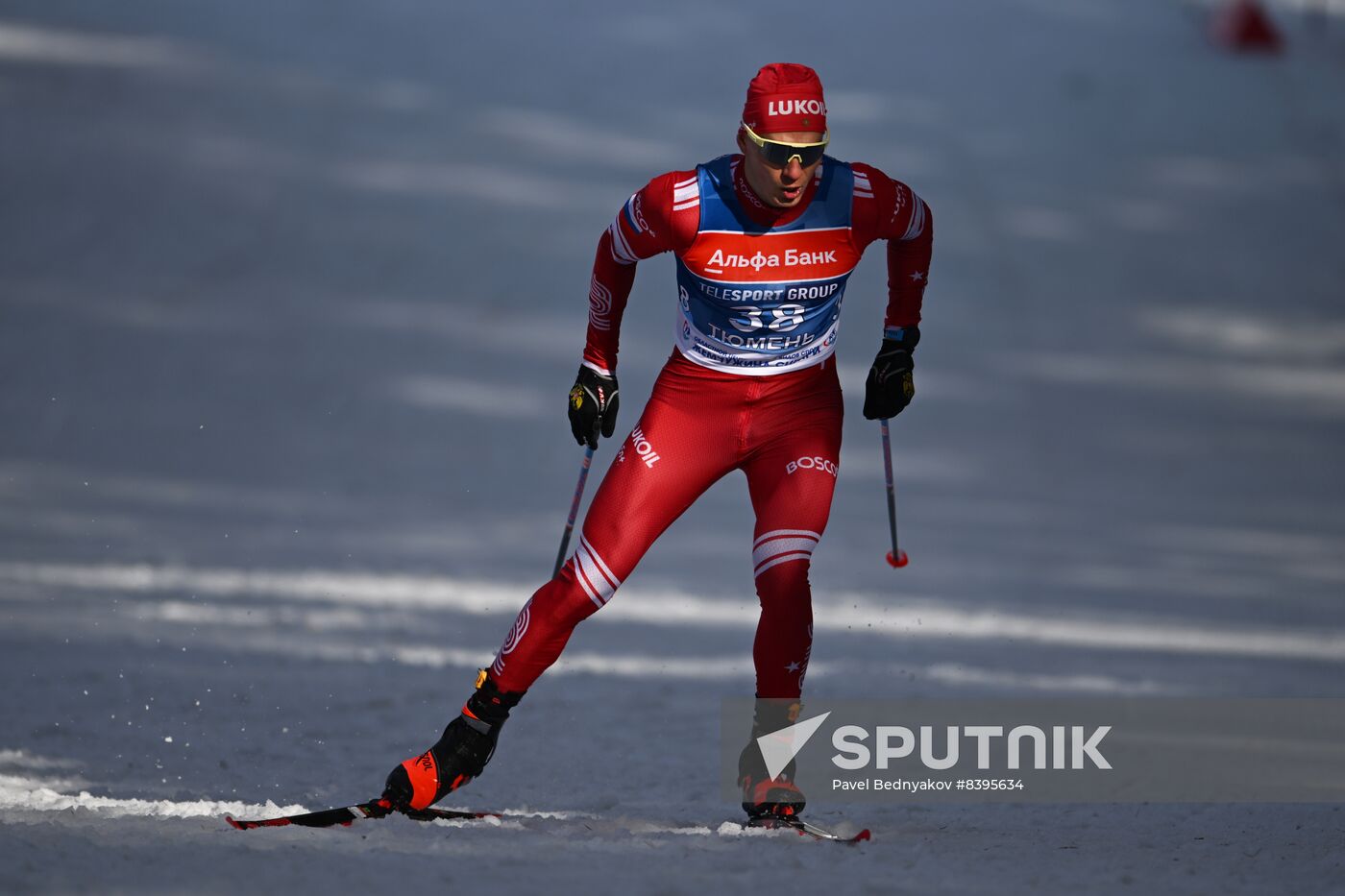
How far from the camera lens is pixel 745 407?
14.2 ft

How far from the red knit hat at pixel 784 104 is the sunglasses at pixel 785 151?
0.10 ft

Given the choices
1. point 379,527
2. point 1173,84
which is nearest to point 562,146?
point 1173,84

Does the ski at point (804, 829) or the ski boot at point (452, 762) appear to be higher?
the ski boot at point (452, 762)

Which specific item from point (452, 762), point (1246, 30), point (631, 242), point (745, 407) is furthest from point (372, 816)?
point (1246, 30)

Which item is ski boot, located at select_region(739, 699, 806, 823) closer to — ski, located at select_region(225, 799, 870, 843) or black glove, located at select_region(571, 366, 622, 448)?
ski, located at select_region(225, 799, 870, 843)

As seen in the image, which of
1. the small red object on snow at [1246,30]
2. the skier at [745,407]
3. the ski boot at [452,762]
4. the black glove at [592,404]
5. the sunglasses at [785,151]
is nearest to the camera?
the sunglasses at [785,151]

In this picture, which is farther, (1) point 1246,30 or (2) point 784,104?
(1) point 1246,30

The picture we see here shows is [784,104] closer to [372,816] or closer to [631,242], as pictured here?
[631,242]

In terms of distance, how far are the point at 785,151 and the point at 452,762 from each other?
5.77 feet

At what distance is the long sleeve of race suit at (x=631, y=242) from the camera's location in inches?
164

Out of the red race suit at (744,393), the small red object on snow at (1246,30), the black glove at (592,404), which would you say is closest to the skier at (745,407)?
the red race suit at (744,393)

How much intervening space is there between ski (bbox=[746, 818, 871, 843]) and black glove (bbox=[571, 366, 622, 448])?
1.11m

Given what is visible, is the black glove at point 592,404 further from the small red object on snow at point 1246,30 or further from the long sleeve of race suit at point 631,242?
the small red object on snow at point 1246,30

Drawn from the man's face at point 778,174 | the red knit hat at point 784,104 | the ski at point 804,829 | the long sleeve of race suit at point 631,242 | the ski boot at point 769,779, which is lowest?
the ski at point 804,829
